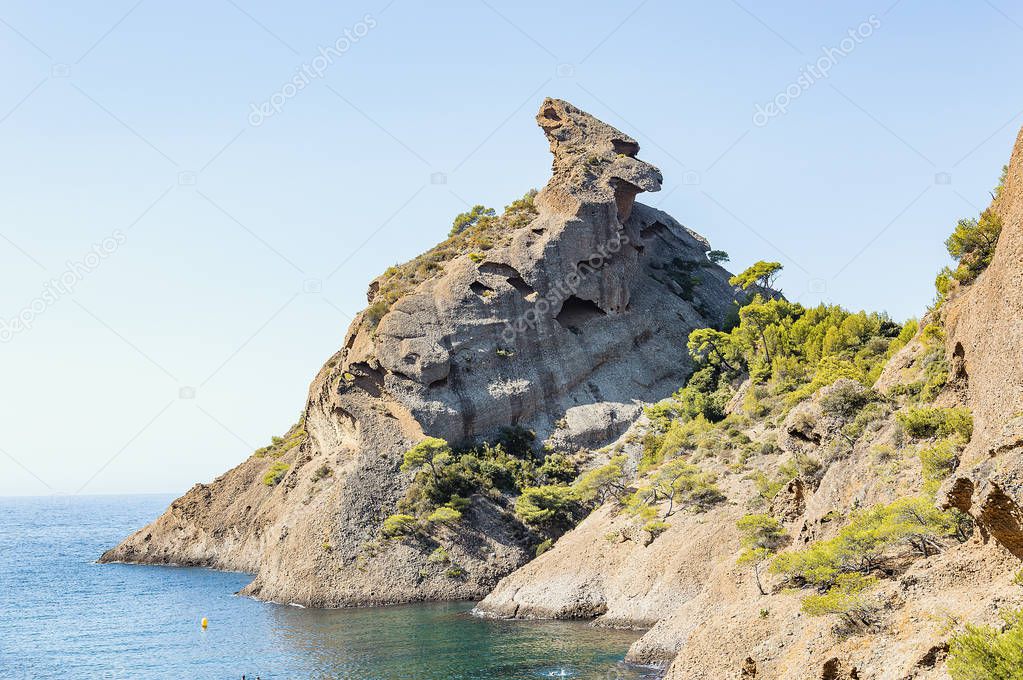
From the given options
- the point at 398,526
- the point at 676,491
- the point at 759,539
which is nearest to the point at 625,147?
the point at 676,491

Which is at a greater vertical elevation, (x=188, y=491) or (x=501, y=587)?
(x=188, y=491)

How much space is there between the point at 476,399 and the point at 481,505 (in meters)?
11.8

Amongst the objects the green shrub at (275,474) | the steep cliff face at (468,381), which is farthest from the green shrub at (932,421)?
the green shrub at (275,474)

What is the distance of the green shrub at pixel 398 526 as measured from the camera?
231 feet

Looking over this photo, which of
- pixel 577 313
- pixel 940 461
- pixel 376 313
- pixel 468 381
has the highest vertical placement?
pixel 376 313

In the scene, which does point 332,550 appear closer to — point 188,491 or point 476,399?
point 476,399

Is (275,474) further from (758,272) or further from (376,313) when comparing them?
(758,272)

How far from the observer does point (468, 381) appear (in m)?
82.9

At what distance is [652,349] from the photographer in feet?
298

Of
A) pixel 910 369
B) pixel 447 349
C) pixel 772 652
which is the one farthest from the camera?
pixel 447 349

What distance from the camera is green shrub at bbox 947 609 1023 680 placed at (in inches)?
730

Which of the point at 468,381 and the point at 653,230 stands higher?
the point at 653,230

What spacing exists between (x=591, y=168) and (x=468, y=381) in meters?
28.0

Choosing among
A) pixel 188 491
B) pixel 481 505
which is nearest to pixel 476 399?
pixel 481 505
